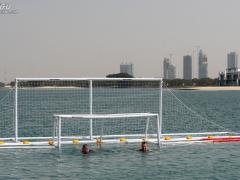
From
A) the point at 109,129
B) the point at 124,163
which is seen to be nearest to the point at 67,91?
the point at 109,129

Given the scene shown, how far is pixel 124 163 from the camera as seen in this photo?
2598 centimetres

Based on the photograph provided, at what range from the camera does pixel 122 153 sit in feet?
94.9

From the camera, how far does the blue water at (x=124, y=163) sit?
2334 cm

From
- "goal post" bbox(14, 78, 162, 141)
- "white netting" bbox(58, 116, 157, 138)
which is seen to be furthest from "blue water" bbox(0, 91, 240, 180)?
"white netting" bbox(58, 116, 157, 138)

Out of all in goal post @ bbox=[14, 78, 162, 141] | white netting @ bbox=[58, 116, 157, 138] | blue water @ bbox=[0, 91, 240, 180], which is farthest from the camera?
white netting @ bbox=[58, 116, 157, 138]

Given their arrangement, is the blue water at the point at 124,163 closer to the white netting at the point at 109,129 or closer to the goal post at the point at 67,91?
the goal post at the point at 67,91

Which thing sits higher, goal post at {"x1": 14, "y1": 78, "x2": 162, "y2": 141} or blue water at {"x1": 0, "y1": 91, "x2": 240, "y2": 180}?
goal post at {"x1": 14, "y1": 78, "x2": 162, "y2": 141}

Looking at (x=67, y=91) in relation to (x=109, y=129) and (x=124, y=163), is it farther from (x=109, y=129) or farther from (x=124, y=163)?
(x=124, y=163)

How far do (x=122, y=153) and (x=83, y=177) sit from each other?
6454 mm

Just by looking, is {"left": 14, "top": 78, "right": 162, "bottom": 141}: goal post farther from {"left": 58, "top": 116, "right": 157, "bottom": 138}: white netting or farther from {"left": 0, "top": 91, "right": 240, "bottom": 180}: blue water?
{"left": 0, "top": 91, "right": 240, "bottom": 180}: blue water

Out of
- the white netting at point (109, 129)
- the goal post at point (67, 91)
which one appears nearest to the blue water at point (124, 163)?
the goal post at point (67, 91)

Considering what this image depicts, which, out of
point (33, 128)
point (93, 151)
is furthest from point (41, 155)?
point (33, 128)

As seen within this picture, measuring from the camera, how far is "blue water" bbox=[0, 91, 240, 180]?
23344 mm

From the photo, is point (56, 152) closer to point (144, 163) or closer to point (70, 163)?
point (70, 163)
